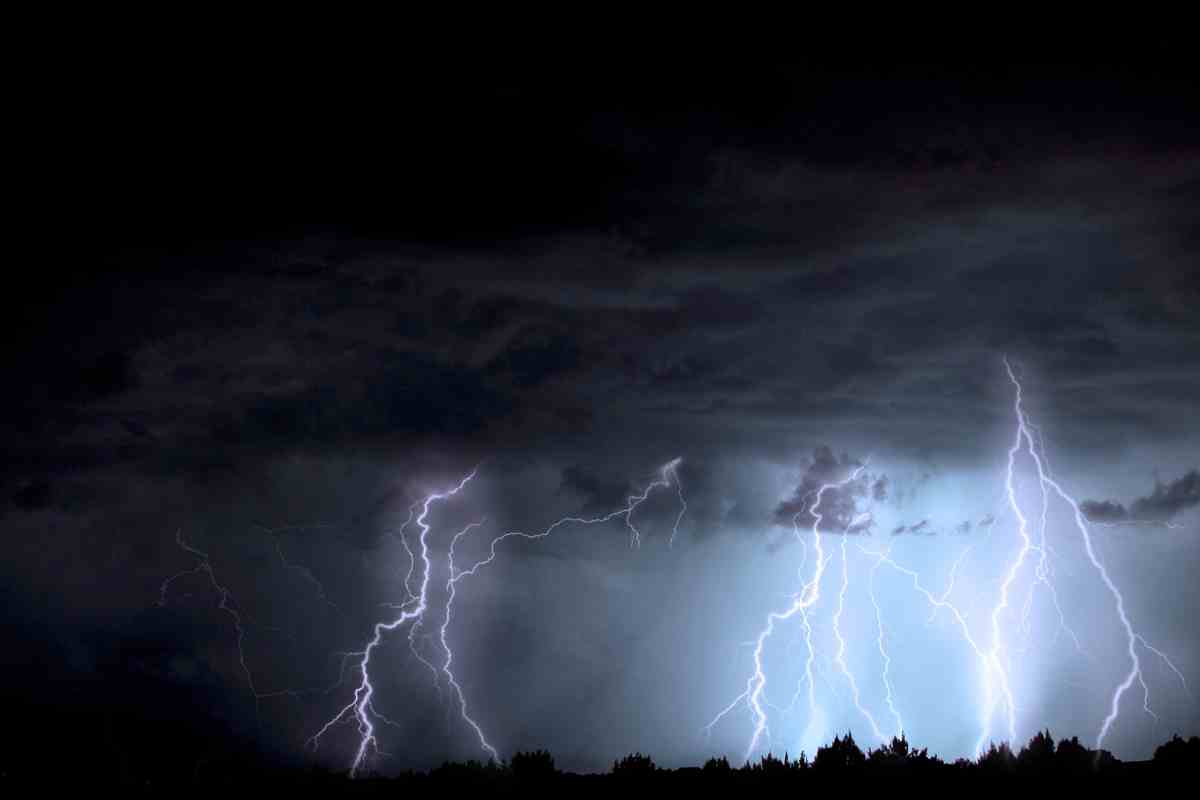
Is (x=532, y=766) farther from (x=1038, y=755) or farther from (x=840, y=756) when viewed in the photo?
(x=1038, y=755)

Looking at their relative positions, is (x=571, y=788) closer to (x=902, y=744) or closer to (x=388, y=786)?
(x=388, y=786)

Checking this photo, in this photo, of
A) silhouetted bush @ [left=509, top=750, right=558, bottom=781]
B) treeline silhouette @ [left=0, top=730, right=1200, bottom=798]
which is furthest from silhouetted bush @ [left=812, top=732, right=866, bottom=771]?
silhouetted bush @ [left=509, top=750, right=558, bottom=781]

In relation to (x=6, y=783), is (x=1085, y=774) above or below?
above

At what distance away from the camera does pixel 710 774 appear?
1630 centimetres

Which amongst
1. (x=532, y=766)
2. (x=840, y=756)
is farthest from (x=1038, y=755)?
(x=532, y=766)

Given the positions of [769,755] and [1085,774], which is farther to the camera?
[769,755]

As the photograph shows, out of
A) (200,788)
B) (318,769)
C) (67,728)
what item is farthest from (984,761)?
(67,728)

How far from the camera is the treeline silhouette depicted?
15227 mm

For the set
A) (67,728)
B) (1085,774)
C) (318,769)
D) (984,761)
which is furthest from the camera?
(67,728)

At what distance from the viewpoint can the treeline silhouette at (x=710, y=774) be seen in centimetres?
1523

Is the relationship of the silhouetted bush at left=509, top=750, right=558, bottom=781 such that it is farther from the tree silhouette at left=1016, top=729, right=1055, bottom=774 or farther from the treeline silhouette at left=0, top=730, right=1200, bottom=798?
the tree silhouette at left=1016, top=729, right=1055, bottom=774

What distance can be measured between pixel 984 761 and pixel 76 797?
1181cm

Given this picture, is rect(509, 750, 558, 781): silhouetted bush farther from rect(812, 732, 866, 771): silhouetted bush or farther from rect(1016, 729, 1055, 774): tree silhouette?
rect(1016, 729, 1055, 774): tree silhouette

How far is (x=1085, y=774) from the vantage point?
15.0 m
